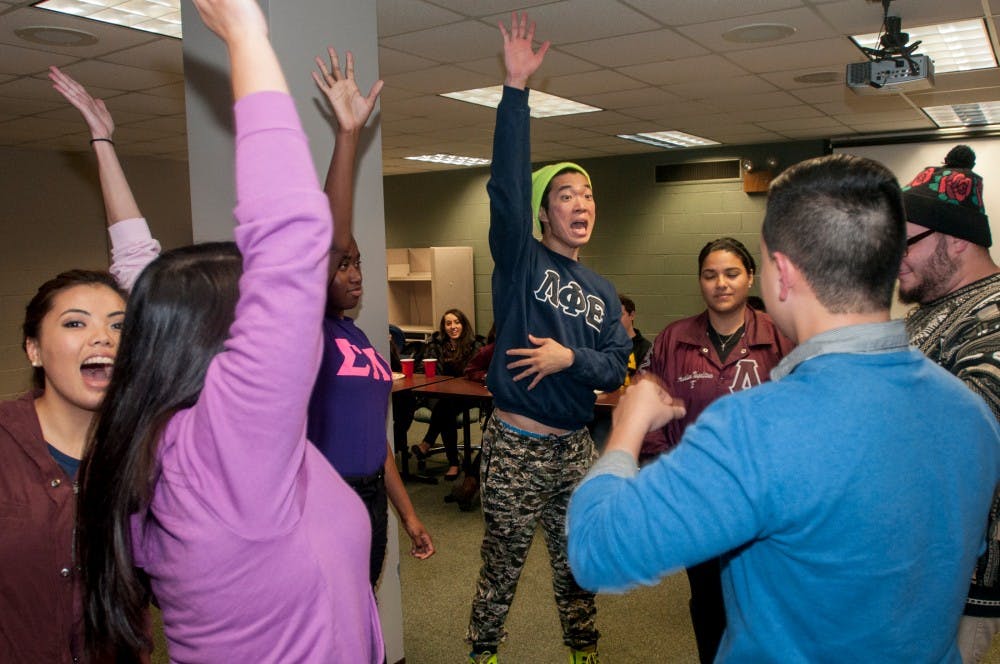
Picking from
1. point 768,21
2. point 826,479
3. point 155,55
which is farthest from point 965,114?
point 826,479

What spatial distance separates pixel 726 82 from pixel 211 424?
4.95m

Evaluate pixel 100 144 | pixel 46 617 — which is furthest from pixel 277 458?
pixel 100 144

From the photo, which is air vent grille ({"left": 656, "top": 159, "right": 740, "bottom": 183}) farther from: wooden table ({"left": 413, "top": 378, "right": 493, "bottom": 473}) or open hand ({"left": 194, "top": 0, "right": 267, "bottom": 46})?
open hand ({"left": 194, "top": 0, "right": 267, "bottom": 46})

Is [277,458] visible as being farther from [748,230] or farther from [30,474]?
[748,230]

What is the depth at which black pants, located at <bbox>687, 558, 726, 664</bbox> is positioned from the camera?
7.50 ft

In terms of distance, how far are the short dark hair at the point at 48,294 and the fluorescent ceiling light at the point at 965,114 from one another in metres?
6.37

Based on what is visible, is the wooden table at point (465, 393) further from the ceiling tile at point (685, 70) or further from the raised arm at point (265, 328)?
the raised arm at point (265, 328)

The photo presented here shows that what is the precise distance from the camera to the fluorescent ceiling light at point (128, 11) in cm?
330

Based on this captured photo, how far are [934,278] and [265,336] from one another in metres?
1.66

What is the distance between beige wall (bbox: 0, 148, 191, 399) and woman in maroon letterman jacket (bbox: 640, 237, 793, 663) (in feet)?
21.5

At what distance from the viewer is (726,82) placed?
5.04 meters

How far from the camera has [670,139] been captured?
768 cm

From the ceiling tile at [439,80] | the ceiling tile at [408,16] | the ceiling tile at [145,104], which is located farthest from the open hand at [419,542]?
the ceiling tile at [145,104]

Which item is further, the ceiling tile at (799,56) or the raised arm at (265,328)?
the ceiling tile at (799,56)
